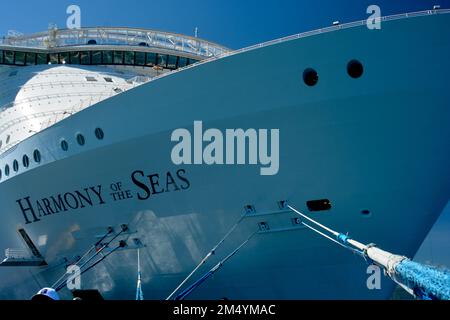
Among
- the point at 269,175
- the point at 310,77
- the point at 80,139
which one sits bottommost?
the point at 269,175

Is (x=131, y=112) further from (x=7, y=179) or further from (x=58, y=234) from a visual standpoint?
(x=7, y=179)

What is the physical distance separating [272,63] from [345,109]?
192cm

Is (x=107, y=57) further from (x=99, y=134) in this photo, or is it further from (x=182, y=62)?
(x=99, y=134)

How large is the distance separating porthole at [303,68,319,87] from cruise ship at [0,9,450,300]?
0.03 metres

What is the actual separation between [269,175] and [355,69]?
2997mm

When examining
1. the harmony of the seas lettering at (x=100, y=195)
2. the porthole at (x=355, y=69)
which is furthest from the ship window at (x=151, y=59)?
the porthole at (x=355, y=69)

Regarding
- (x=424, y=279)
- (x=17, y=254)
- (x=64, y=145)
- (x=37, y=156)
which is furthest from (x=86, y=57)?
(x=424, y=279)

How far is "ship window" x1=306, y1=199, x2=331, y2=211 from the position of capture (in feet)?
33.3

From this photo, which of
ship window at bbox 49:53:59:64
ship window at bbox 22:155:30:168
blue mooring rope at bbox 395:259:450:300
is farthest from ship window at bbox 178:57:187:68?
blue mooring rope at bbox 395:259:450:300

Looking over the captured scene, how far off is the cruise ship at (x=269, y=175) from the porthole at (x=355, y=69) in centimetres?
3

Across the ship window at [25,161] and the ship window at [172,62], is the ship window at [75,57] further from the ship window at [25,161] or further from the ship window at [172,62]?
the ship window at [25,161]

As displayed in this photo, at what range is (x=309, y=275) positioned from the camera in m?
10.7

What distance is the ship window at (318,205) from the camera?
10.2m

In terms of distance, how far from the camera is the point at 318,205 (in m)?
10.2
